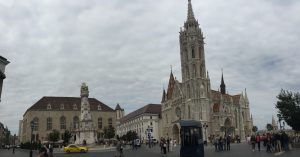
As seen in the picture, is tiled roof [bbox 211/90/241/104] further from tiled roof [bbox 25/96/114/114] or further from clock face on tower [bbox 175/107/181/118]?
tiled roof [bbox 25/96/114/114]

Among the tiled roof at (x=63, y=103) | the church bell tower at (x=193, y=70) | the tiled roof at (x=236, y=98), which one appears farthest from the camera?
the tiled roof at (x=236, y=98)

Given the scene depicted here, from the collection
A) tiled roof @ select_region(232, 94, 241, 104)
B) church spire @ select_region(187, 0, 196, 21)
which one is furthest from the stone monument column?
tiled roof @ select_region(232, 94, 241, 104)

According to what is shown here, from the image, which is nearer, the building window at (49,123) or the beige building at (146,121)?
the building window at (49,123)

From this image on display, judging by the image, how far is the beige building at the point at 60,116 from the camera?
106250 millimetres

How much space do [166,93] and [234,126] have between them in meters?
25.7

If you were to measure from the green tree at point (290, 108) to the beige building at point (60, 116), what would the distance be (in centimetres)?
6263

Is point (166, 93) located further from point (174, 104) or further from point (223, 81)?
point (223, 81)

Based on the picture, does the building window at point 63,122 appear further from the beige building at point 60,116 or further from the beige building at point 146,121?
the beige building at point 146,121

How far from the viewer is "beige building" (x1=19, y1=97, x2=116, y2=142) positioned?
349 feet

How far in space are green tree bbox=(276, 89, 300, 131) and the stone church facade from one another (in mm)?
40609

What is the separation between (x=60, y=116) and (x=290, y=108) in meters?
74.8

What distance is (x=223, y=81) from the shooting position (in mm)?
134625

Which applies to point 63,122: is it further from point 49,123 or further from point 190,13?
point 190,13

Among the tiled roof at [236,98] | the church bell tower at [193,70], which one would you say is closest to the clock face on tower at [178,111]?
the church bell tower at [193,70]
